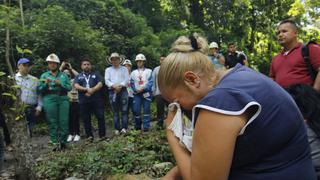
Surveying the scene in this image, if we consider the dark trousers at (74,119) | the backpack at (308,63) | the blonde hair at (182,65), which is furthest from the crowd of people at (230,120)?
the dark trousers at (74,119)

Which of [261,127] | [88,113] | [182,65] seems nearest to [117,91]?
[88,113]

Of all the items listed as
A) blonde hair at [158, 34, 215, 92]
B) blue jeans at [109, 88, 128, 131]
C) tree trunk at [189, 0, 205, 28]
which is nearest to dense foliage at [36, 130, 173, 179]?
blue jeans at [109, 88, 128, 131]

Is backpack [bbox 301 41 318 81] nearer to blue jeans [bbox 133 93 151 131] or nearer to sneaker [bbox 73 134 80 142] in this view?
blue jeans [bbox 133 93 151 131]

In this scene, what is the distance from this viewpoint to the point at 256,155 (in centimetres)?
142

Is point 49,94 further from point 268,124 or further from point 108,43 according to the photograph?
point 108,43

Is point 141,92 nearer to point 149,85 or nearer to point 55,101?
point 149,85

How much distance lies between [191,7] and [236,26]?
9.55 ft

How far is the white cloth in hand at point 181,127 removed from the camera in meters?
1.76

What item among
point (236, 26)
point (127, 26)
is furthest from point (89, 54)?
point (236, 26)

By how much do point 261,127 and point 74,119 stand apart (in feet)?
25.5

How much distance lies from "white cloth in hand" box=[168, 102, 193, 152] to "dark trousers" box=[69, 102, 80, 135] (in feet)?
23.6

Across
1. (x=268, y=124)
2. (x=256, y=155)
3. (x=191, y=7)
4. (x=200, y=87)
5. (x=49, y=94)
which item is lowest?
(x=49, y=94)

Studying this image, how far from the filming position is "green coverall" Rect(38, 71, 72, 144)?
7449 mm

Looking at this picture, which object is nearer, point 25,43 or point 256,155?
point 256,155
